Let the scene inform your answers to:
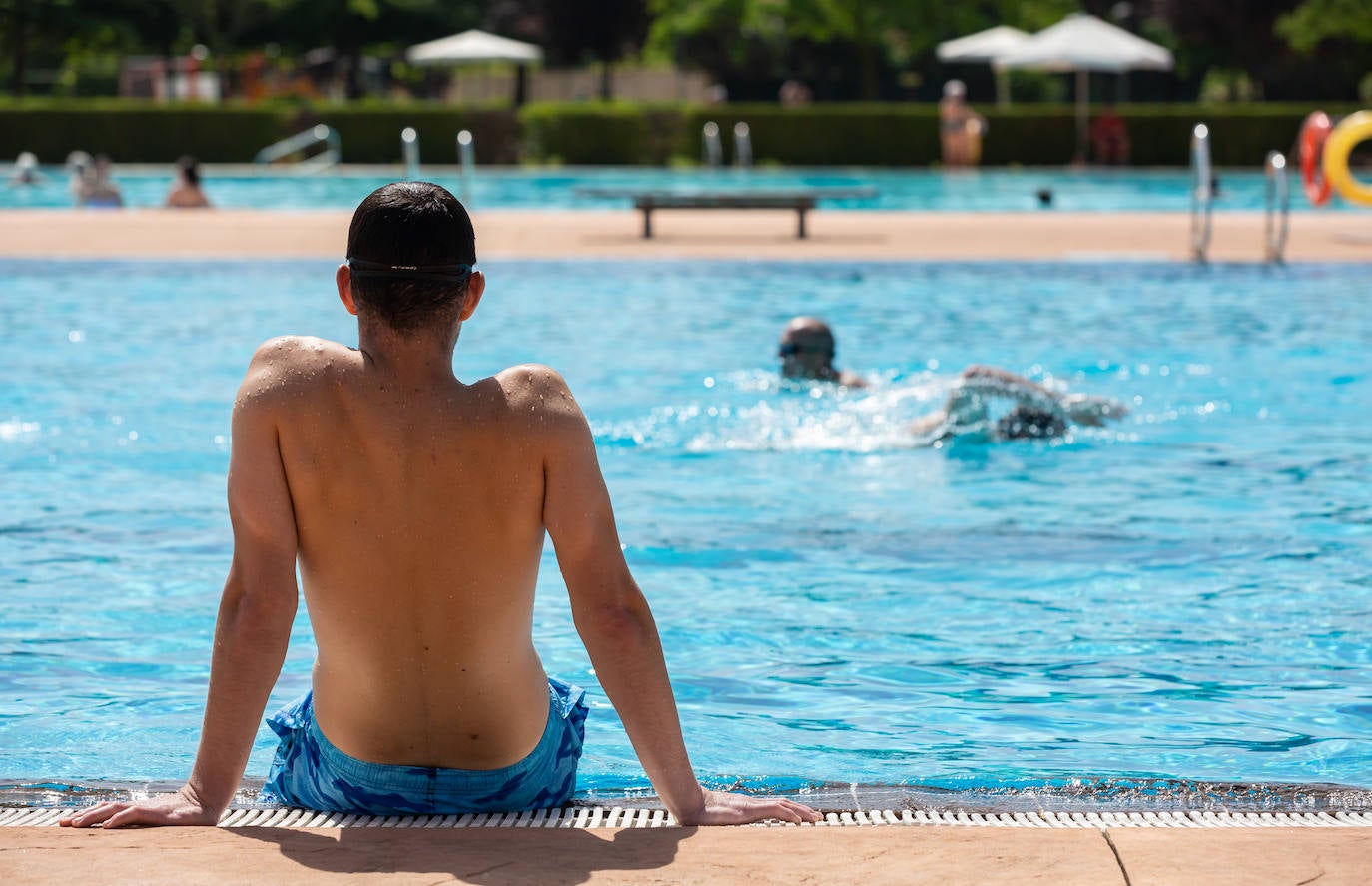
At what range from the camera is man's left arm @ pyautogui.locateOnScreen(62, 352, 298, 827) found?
274 cm

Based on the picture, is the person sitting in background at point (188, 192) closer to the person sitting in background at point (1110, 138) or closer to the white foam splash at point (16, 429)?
the white foam splash at point (16, 429)

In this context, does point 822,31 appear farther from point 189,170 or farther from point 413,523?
point 413,523

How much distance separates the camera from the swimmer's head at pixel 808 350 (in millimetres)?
9352

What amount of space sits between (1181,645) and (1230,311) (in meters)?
8.54

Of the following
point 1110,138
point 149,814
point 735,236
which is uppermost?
point 1110,138

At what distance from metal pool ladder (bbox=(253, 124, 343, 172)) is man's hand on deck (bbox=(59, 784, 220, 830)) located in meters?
27.2

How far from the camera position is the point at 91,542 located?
671 cm

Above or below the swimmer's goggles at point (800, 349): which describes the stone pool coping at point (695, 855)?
below

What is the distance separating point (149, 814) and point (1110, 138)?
99.7 ft

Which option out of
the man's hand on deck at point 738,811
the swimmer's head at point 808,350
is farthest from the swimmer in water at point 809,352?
the man's hand on deck at point 738,811

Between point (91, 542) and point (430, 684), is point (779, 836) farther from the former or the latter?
point (91, 542)

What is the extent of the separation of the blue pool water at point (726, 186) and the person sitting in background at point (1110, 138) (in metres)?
0.84

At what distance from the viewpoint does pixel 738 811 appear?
3.01 meters

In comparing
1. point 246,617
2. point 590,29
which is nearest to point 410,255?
point 246,617
